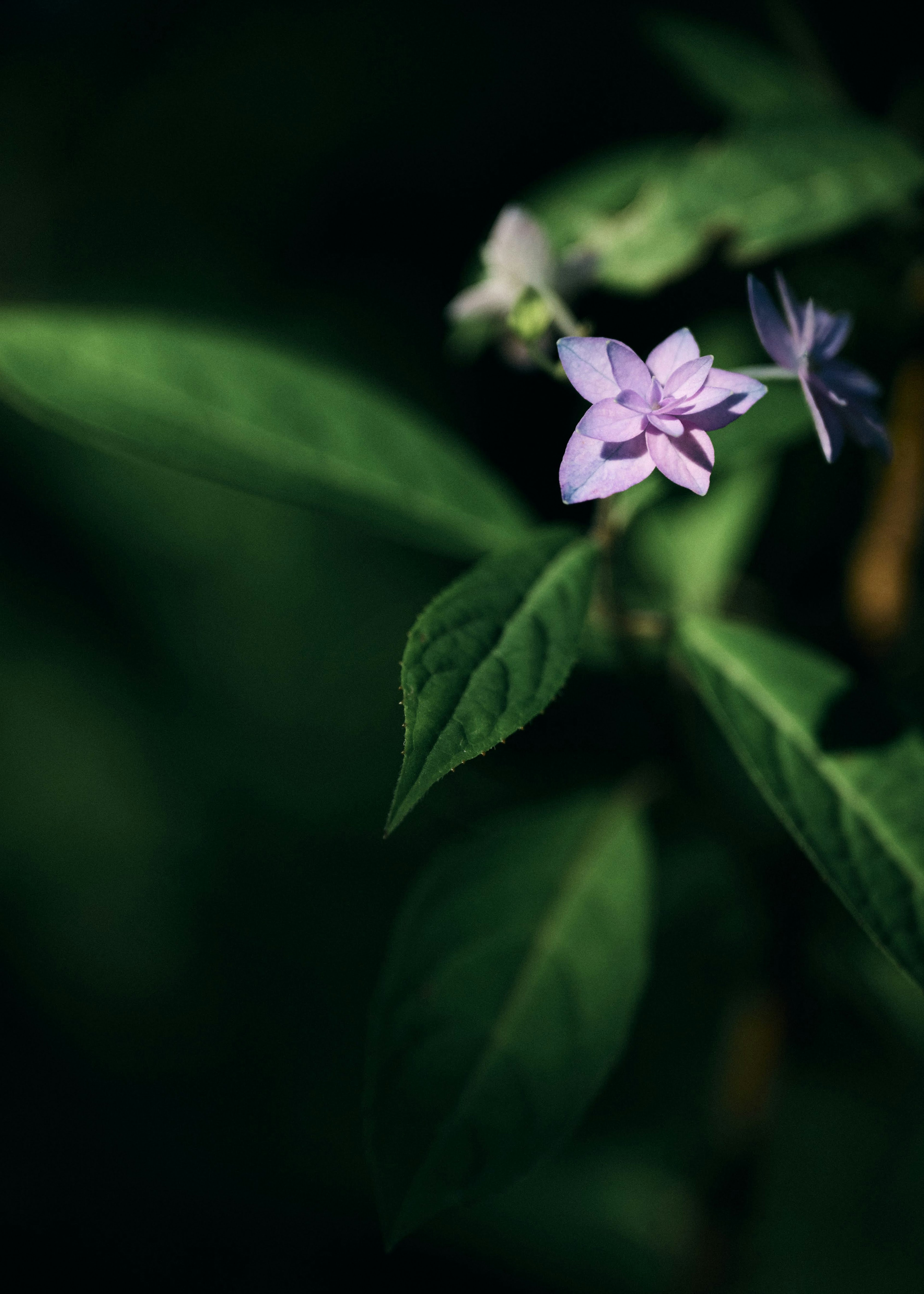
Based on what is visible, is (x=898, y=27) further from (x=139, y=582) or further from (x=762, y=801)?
(x=139, y=582)

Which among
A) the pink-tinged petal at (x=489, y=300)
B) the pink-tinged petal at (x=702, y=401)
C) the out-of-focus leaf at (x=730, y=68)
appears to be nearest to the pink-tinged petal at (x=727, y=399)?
the pink-tinged petal at (x=702, y=401)

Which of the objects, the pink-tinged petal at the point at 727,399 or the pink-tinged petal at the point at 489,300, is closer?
the pink-tinged petal at the point at 727,399

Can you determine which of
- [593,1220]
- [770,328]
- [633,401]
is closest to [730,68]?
[770,328]

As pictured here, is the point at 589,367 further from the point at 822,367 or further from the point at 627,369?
the point at 822,367

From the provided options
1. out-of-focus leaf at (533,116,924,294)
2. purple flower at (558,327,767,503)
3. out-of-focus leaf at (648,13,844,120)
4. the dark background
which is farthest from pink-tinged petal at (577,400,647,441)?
the dark background

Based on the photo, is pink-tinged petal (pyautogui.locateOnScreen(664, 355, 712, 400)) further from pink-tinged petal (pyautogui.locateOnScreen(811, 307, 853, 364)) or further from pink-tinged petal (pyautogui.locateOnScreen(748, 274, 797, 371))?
pink-tinged petal (pyautogui.locateOnScreen(811, 307, 853, 364))

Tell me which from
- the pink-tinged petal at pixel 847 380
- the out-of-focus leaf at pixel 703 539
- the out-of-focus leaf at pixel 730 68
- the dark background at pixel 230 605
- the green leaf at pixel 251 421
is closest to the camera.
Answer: the pink-tinged petal at pixel 847 380

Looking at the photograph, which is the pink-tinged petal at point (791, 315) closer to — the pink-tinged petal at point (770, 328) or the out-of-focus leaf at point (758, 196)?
the pink-tinged petal at point (770, 328)
